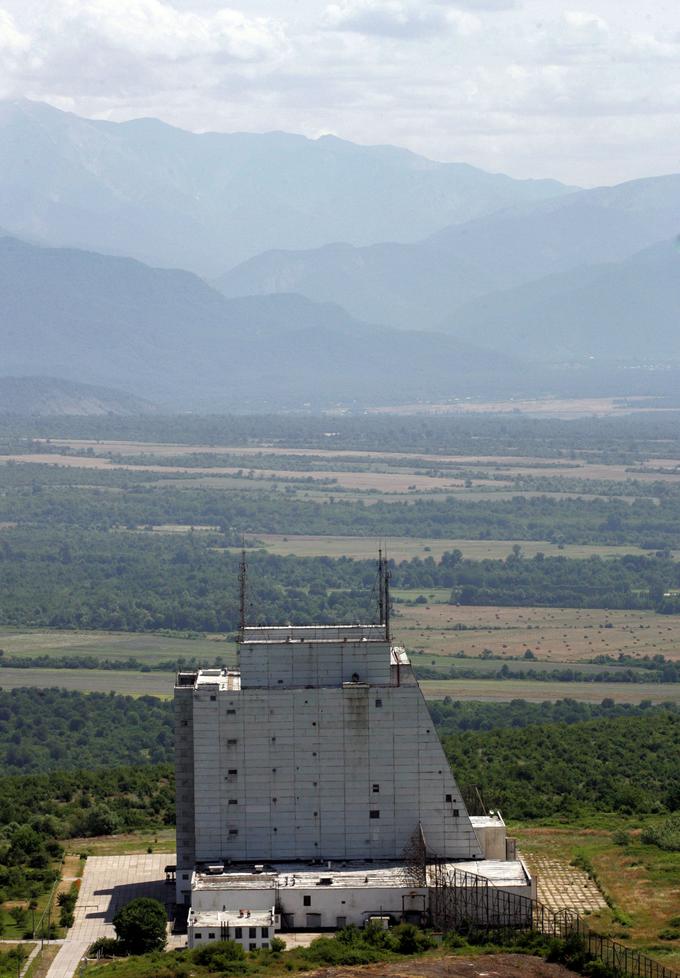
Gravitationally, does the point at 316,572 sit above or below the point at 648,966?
above

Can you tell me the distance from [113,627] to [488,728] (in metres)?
55.9

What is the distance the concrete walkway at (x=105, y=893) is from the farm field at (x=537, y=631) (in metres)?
72.0

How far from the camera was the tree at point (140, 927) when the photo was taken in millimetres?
60094

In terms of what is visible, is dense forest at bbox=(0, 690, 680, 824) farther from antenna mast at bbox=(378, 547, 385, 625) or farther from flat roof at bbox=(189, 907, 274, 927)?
flat roof at bbox=(189, 907, 274, 927)

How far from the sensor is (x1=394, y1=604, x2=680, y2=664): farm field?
144500mm

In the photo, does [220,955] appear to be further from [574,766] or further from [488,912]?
[574,766]

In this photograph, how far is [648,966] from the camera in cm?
5594

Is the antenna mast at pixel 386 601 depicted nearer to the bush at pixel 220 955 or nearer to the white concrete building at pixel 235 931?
the white concrete building at pixel 235 931

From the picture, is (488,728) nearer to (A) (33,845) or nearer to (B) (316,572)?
(A) (33,845)

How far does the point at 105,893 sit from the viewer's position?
66562 mm

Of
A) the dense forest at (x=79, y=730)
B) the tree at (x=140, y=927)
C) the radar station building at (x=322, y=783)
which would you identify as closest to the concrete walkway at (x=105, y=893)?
the tree at (x=140, y=927)

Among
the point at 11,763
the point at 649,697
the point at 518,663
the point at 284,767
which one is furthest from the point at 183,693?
the point at 518,663

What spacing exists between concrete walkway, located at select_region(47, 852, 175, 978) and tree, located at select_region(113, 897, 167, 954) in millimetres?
1249

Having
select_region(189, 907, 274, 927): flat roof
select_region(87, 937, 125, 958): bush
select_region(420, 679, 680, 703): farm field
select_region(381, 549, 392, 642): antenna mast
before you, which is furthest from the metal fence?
select_region(420, 679, 680, 703): farm field
